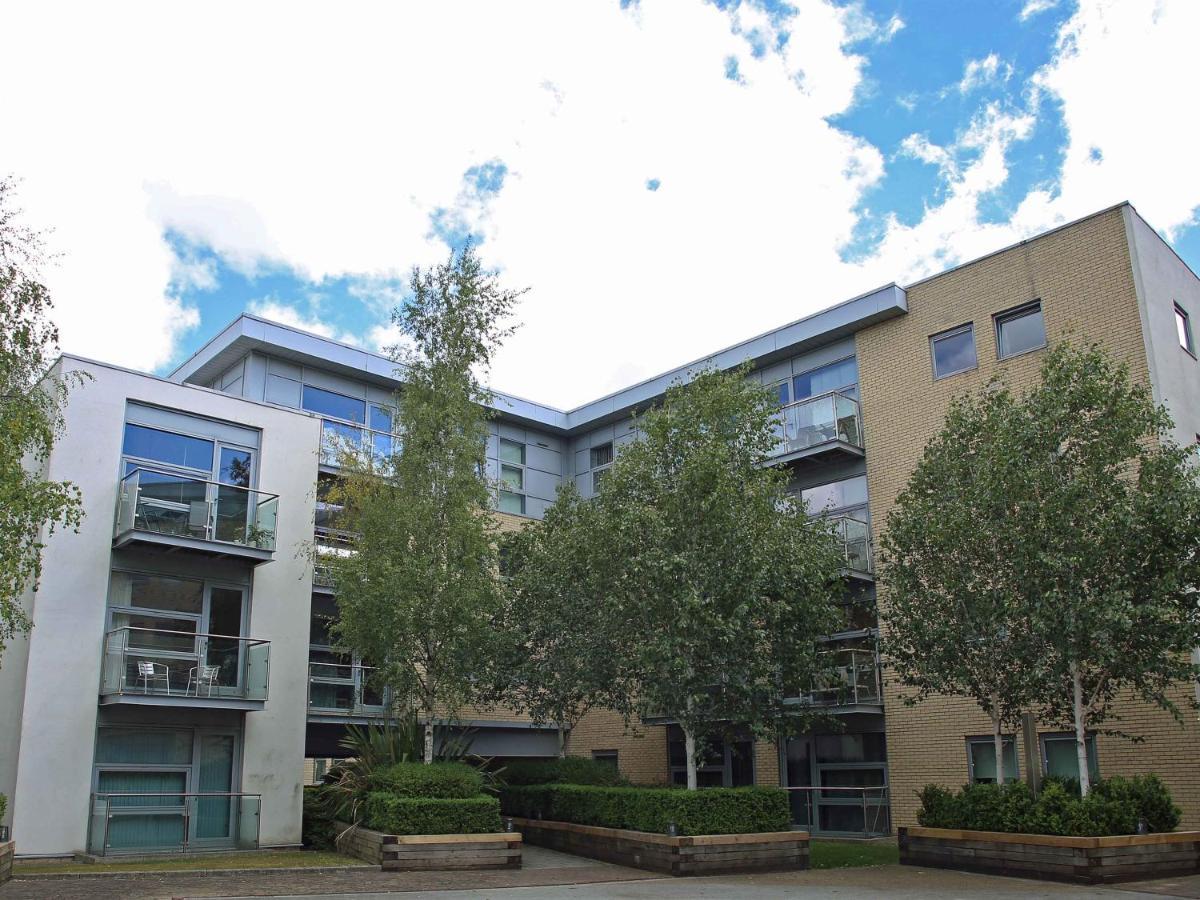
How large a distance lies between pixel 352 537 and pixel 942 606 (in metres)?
9.90

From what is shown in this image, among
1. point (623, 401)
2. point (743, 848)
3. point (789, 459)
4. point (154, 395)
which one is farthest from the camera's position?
point (623, 401)

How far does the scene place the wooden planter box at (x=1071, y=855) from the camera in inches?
496

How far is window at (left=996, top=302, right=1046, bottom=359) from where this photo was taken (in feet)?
63.5

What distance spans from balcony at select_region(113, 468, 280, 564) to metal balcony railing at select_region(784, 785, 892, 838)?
1091 cm

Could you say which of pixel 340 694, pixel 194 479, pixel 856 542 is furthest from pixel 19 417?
pixel 856 542

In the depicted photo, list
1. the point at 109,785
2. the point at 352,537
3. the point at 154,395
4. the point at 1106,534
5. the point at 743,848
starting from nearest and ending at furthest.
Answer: the point at 1106,534
the point at 743,848
the point at 109,785
the point at 154,395
the point at 352,537

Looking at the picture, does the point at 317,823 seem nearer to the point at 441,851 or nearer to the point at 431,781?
the point at 431,781

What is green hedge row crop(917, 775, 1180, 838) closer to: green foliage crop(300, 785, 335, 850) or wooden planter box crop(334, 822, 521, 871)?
wooden planter box crop(334, 822, 521, 871)

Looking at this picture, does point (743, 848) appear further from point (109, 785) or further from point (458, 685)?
point (109, 785)

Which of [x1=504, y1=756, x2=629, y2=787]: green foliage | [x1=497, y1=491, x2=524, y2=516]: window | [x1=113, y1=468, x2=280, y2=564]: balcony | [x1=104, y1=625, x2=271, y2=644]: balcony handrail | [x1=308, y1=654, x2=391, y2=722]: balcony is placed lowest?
[x1=504, y1=756, x2=629, y2=787]: green foliage

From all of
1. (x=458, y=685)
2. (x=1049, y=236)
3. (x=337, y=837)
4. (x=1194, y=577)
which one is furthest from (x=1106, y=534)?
(x=337, y=837)

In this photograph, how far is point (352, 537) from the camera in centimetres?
1853

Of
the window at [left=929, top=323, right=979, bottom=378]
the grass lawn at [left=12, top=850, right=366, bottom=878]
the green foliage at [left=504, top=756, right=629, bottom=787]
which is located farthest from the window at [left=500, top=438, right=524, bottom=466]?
the grass lawn at [left=12, top=850, right=366, bottom=878]

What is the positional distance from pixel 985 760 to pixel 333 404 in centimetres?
1525
